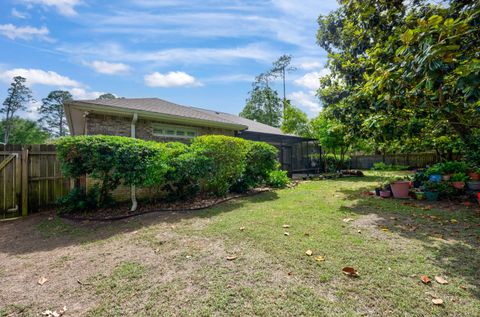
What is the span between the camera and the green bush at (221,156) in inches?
270

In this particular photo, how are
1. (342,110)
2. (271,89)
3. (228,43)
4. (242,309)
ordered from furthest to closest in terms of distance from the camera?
(271,89)
(228,43)
(342,110)
(242,309)

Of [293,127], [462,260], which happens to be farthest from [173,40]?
[293,127]

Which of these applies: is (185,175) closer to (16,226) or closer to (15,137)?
(16,226)

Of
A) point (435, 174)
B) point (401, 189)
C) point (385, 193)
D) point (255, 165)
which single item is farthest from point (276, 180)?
point (435, 174)

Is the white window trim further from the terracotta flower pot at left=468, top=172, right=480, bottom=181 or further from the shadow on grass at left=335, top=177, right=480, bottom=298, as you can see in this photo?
the terracotta flower pot at left=468, top=172, right=480, bottom=181

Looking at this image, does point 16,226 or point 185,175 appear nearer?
point 16,226

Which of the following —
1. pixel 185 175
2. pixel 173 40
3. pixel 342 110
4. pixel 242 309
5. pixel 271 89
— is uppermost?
pixel 271 89

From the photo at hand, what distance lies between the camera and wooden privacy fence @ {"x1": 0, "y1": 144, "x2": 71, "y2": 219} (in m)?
5.34

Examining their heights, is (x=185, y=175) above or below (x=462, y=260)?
above

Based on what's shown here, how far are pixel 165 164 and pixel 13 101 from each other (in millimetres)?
41968

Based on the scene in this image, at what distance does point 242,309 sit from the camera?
192 cm

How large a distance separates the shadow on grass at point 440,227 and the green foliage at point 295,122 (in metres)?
11.2

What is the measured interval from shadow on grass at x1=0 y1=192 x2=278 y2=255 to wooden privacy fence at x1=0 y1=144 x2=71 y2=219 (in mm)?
455

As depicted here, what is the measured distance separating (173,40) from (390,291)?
370 inches
